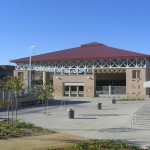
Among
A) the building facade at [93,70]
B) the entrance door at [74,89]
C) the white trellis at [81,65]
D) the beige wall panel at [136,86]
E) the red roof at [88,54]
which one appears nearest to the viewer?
the beige wall panel at [136,86]

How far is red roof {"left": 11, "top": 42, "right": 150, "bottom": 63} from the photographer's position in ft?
217

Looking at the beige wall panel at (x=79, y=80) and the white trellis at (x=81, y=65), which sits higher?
the white trellis at (x=81, y=65)

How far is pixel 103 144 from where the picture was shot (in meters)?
16.0

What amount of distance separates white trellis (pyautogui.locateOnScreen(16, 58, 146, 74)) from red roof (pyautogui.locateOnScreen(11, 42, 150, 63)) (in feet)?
3.43

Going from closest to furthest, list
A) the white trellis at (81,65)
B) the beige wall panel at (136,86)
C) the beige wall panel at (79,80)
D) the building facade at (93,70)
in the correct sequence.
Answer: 1. the beige wall panel at (136,86)
2. the building facade at (93,70)
3. the white trellis at (81,65)
4. the beige wall panel at (79,80)

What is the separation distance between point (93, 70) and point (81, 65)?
295 cm

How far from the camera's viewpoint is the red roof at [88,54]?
66188 millimetres

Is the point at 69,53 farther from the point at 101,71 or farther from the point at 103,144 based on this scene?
the point at 103,144

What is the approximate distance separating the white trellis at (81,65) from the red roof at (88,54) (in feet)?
3.43

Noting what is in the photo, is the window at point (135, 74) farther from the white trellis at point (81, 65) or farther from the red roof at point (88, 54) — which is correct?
the red roof at point (88, 54)

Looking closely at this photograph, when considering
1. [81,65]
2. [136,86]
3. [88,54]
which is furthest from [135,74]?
Answer: [81,65]

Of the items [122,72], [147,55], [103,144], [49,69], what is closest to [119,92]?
[122,72]

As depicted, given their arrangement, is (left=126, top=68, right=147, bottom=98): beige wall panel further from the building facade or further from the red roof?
the red roof

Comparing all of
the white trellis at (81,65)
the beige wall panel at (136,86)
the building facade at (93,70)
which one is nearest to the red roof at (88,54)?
the building facade at (93,70)
